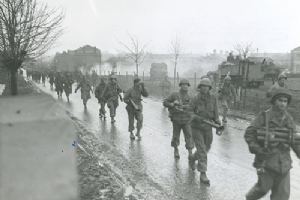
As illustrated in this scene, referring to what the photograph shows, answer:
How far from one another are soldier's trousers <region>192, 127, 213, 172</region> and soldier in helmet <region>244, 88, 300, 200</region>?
2.13 metres

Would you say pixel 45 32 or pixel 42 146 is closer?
pixel 42 146

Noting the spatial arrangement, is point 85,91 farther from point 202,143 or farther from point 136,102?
point 202,143

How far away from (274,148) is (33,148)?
3542 millimetres

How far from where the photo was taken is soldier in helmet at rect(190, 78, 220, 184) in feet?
21.3

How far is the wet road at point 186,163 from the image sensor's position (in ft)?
19.8

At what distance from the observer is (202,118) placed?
6508mm

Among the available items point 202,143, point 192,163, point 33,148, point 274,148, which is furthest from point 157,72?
point 33,148

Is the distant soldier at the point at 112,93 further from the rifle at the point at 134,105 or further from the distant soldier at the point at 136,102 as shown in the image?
the rifle at the point at 134,105

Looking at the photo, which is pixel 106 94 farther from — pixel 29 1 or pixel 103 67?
pixel 103 67

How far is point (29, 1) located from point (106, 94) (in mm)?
4226

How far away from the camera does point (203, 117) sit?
6.52 metres

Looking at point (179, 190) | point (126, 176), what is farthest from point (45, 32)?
point (179, 190)

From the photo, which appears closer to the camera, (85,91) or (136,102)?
(136,102)

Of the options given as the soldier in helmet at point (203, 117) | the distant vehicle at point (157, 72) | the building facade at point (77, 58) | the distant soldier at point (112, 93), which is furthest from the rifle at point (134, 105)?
the building facade at point (77, 58)
